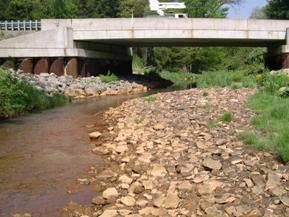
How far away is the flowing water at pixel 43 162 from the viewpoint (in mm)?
7660

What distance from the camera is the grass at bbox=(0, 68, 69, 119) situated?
55.2 ft

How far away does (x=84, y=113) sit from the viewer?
1862 cm

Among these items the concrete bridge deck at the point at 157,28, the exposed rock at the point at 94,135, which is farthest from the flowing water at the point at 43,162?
the concrete bridge deck at the point at 157,28

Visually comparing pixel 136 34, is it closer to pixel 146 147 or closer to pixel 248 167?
pixel 146 147

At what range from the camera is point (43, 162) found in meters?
10.1

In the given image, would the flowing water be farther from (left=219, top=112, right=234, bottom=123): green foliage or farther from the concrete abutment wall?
the concrete abutment wall

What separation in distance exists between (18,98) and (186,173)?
38.4 ft

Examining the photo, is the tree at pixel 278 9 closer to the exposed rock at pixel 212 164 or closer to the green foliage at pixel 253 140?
the green foliage at pixel 253 140

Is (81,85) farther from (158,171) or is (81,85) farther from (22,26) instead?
(158,171)

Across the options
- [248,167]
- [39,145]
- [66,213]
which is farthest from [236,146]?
[39,145]

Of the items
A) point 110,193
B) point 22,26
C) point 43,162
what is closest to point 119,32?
point 22,26

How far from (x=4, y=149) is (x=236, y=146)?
6.03 meters

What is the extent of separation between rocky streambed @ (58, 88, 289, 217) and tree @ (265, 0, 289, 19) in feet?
154

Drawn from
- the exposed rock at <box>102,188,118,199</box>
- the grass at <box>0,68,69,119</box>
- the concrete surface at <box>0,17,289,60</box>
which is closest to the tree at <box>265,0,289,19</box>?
the concrete surface at <box>0,17,289,60</box>
